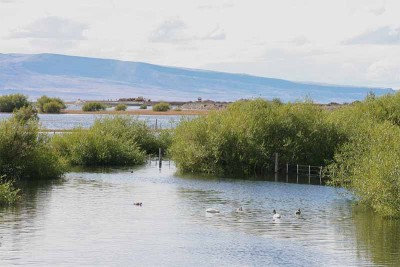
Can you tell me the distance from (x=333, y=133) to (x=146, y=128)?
26584mm

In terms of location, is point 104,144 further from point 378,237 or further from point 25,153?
point 378,237

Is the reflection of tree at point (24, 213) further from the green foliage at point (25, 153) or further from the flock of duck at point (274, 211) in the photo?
the flock of duck at point (274, 211)

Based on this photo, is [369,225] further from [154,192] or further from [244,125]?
[244,125]

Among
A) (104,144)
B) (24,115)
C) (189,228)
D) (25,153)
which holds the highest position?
(24,115)

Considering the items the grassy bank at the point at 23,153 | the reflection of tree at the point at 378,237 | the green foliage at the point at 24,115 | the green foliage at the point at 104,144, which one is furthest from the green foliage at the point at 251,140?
the reflection of tree at the point at 378,237

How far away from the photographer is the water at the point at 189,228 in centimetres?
4331

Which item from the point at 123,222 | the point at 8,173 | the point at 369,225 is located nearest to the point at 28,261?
the point at 123,222

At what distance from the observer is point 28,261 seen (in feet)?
135

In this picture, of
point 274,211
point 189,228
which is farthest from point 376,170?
point 189,228

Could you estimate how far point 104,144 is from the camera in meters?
94.8

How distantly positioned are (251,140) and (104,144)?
16323mm

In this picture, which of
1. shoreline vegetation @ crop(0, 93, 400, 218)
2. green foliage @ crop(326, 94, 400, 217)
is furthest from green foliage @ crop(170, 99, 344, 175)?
green foliage @ crop(326, 94, 400, 217)

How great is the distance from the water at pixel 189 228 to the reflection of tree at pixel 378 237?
0.17ft

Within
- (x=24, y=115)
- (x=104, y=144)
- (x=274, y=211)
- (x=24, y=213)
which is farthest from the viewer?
(x=24, y=115)
